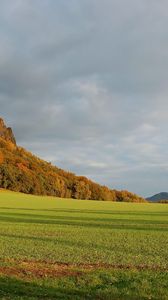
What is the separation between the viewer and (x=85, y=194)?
13550cm

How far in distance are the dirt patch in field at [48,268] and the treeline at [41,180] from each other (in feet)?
341

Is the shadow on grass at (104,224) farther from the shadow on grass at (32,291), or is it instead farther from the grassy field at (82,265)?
the shadow on grass at (32,291)

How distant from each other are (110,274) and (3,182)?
351ft

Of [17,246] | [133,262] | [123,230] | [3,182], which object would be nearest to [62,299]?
[133,262]

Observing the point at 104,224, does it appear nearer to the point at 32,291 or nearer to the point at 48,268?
the point at 48,268

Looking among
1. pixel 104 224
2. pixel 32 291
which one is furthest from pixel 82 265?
pixel 104 224

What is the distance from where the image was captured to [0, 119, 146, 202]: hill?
12269cm

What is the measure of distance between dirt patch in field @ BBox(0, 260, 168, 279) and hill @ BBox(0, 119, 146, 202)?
103910 mm

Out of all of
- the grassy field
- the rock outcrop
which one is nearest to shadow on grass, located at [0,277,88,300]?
the grassy field

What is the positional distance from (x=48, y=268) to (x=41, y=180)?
10993 cm

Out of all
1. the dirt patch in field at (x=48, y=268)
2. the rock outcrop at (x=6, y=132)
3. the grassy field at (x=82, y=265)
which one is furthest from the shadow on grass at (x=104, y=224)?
the rock outcrop at (x=6, y=132)

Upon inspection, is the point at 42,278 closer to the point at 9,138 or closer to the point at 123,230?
the point at 123,230

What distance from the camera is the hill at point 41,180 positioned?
403ft

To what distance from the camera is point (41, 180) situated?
127 metres
